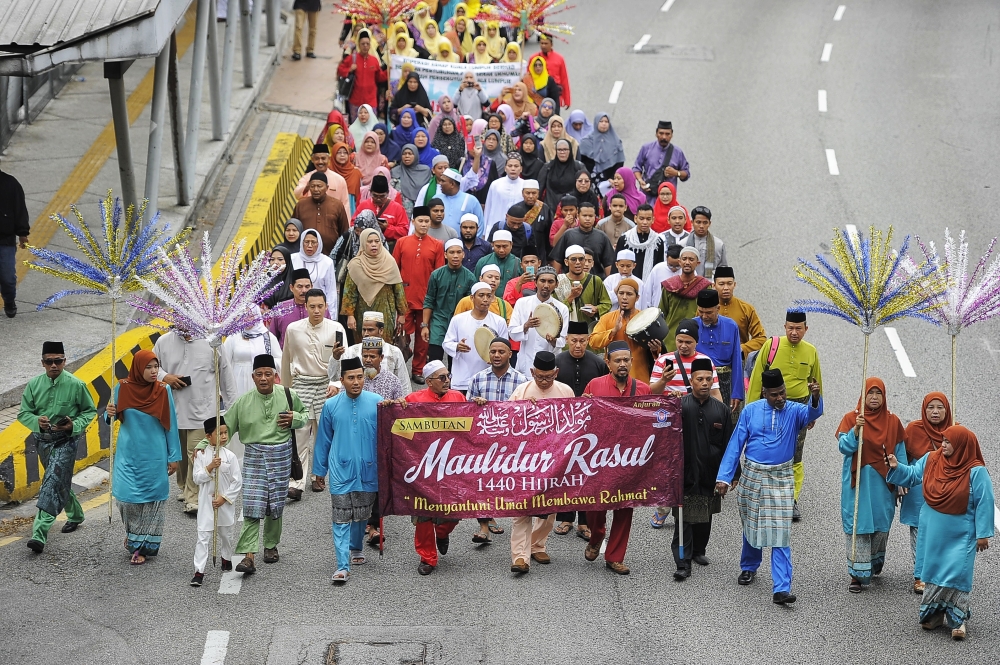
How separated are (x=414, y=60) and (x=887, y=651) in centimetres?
1415

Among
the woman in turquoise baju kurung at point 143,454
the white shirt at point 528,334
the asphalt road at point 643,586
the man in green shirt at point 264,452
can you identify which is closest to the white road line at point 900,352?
the asphalt road at point 643,586

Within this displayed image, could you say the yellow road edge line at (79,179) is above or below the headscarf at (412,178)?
below

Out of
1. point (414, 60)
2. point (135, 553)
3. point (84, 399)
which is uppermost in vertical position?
point (414, 60)

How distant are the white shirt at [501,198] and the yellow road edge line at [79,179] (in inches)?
156

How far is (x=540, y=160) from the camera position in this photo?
1803 cm

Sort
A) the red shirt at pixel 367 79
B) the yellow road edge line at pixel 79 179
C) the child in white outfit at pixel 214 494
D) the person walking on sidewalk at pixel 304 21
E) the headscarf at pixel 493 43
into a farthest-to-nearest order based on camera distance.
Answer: the person walking on sidewalk at pixel 304 21, the headscarf at pixel 493 43, the red shirt at pixel 367 79, the yellow road edge line at pixel 79 179, the child in white outfit at pixel 214 494

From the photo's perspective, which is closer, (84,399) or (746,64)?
(84,399)

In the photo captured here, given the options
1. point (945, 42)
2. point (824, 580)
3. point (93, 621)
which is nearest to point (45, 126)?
point (93, 621)

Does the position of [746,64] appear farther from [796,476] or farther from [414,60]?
[796,476]

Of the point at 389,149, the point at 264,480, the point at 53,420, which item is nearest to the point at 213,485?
the point at 264,480

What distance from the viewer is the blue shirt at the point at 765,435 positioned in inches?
417

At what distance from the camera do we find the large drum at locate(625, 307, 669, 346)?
41.4 ft

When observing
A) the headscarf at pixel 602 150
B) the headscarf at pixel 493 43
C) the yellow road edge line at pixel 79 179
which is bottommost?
the yellow road edge line at pixel 79 179

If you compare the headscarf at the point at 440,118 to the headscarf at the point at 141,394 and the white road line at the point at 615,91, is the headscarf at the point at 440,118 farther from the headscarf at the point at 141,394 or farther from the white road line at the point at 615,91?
the headscarf at the point at 141,394
